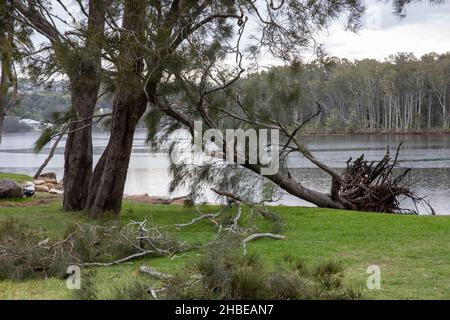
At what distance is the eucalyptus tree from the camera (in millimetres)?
6875

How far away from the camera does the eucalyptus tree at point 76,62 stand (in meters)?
6.88

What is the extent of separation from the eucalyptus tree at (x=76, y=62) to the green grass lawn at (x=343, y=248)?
712 millimetres

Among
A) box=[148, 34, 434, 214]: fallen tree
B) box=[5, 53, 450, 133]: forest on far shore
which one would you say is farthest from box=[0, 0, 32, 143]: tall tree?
box=[5, 53, 450, 133]: forest on far shore

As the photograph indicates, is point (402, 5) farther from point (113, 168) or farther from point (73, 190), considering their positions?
point (73, 190)

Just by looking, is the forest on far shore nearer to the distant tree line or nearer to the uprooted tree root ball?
the distant tree line

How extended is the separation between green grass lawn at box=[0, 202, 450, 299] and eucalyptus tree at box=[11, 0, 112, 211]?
28.0 inches

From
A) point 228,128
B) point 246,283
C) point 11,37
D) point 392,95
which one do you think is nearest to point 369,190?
point 228,128

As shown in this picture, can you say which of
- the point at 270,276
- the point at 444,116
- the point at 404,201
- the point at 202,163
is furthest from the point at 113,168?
the point at 444,116

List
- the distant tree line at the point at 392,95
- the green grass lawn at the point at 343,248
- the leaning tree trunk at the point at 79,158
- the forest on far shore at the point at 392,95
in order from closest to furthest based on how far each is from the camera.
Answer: the green grass lawn at the point at 343,248 → the leaning tree trunk at the point at 79,158 → the forest on far shore at the point at 392,95 → the distant tree line at the point at 392,95

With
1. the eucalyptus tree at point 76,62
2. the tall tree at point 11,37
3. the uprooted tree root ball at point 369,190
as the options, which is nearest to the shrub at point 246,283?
the eucalyptus tree at point 76,62

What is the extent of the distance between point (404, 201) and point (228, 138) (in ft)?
18.8

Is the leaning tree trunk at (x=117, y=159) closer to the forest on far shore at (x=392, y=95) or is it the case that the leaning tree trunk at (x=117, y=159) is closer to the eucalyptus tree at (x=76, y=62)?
the eucalyptus tree at (x=76, y=62)

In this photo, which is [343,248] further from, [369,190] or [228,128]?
[369,190]

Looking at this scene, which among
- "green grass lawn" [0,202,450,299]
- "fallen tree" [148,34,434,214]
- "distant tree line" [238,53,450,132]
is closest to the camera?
"green grass lawn" [0,202,450,299]
